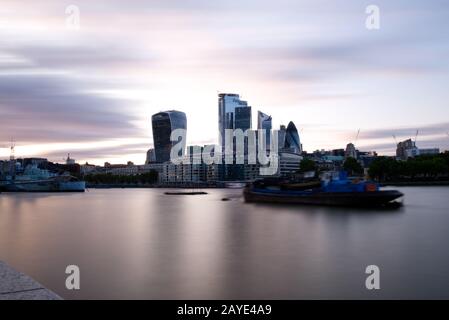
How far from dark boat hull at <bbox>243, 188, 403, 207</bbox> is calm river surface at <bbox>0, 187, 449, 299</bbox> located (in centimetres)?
1530

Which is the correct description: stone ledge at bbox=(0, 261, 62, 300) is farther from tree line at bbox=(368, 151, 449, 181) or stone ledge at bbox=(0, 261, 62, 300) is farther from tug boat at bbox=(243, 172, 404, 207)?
tree line at bbox=(368, 151, 449, 181)

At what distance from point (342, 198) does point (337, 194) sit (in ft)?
4.62

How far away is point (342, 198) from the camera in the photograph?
69062mm

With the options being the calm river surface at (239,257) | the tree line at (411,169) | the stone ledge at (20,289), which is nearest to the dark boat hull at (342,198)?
the calm river surface at (239,257)

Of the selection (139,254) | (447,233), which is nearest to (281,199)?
(447,233)

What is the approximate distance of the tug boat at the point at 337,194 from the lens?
220 feet

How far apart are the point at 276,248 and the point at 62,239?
17.8 meters

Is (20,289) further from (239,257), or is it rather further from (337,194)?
(337,194)

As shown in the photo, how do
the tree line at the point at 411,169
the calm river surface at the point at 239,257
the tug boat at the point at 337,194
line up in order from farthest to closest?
the tree line at the point at 411,169 < the tug boat at the point at 337,194 < the calm river surface at the point at 239,257

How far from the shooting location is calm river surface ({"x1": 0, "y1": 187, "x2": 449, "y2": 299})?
19.9 metres

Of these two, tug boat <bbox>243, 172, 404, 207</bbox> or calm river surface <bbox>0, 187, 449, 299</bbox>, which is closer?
calm river surface <bbox>0, 187, 449, 299</bbox>


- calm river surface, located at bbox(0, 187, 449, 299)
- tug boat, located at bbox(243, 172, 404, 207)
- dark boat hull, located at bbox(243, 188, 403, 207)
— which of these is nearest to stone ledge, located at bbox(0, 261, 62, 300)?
calm river surface, located at bbox(0, 187, 449, 299)

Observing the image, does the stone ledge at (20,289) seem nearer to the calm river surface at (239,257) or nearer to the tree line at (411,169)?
the calm river surface at (239,257)

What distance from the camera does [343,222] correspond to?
1953 inches
